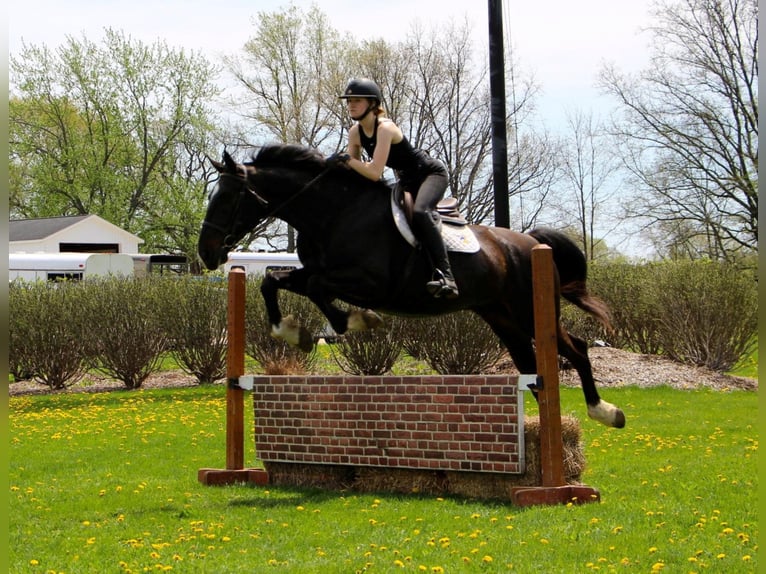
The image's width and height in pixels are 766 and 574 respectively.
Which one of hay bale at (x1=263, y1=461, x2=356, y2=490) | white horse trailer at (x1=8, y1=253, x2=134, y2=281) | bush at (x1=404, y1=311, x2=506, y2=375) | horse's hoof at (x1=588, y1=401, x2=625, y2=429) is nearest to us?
horse's hoof at (x1=588, y1=401, x2=625, y2=429)

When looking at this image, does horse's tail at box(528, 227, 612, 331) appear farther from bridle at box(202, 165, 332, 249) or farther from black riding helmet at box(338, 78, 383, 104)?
bridle at box(202, 165, 332, 249)

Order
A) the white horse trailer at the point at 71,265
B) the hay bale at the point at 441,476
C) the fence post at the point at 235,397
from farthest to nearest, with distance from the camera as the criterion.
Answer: the white horse trailer at the point at 71,265 → the fence post at the point at 235,397 → the hay bale at the point at 441,476

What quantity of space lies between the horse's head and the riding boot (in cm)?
119

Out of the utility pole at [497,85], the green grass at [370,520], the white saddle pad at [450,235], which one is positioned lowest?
the green grass at [370,520]

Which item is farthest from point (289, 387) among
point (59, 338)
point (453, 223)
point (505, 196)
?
point (59, 338)

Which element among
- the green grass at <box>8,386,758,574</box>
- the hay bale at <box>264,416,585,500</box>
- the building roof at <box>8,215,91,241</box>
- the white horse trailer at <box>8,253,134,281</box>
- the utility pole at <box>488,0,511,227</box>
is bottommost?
the green grass at <box>8,386,758,574</box>

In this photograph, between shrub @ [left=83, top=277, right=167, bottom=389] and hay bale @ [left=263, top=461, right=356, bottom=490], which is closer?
hay bale @ [left=263, top=461, right=356, bottom=490]

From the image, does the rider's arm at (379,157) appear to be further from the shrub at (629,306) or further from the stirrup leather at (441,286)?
the shrub at (629,306)

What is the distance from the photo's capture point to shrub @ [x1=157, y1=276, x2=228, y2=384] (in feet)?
58.1

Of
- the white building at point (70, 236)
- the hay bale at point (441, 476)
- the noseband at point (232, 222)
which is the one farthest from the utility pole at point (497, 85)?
the white building at point (70, 236)

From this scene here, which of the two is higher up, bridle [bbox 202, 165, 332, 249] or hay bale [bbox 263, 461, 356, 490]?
bridle [bbox 202, 165, 332, 249]

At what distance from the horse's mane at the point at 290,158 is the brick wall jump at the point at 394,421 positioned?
1712mm

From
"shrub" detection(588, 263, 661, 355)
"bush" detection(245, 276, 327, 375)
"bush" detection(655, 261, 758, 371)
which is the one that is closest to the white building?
"bush" detection(245, 276, 327, 375)

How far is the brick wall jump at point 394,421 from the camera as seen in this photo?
7.09 meters
